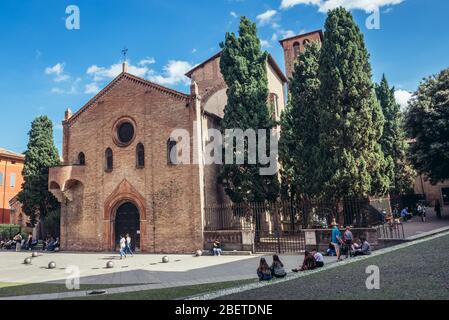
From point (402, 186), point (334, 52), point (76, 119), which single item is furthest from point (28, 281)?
point (402, 186)

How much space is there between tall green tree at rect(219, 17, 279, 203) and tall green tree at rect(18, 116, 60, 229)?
52.3 feet

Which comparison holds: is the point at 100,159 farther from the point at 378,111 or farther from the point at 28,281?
the point at 378,111

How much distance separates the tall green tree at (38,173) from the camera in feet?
89.4

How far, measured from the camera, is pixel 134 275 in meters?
12.9

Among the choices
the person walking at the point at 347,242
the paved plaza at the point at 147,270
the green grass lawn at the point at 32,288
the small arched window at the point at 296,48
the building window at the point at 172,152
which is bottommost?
the paved plaza at the point at 147,270

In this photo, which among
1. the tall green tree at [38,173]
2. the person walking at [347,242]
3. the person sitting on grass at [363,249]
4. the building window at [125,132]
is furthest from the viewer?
the tall green tree at [38,173]

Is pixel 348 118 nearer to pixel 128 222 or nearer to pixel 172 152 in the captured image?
pixel 172 152

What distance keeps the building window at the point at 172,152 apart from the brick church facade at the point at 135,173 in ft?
0.21

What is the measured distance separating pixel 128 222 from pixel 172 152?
18.0 feet

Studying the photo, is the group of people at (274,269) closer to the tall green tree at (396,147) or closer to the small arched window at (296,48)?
the tall green tree at (396,147)

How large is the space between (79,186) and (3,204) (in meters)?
24.4

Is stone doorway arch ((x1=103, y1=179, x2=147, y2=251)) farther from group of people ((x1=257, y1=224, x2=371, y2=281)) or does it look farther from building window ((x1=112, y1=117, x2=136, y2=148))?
group of people ((x1=257, y1=224, x2=371, y2=281))

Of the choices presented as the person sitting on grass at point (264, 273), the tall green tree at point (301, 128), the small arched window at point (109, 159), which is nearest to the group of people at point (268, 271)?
the person sitting on grass at point (264, 273)

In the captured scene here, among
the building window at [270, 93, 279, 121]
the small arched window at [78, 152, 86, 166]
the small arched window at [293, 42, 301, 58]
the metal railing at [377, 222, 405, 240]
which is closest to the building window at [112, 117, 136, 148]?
the small arched window at [78, 152, 86, 166]
